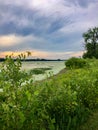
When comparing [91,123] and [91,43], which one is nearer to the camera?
[91,123]

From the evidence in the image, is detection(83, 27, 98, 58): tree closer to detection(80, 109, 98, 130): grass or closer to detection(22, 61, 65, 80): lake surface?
detection(22, 61, 65, 80): lake surface

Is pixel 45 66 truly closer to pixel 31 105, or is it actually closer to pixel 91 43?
pixel 91 43

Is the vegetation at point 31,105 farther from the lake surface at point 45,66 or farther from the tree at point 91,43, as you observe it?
the tree at point 91,43

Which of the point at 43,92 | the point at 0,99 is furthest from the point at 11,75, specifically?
the point at 43,92

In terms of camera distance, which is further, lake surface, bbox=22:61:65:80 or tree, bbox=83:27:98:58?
tree, bbox=83:27:98:58

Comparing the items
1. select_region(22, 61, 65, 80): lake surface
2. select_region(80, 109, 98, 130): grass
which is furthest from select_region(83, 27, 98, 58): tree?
select_region(80, 109, 98, 130): grass

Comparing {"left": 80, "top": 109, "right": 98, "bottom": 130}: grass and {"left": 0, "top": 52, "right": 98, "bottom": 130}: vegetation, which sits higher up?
{"left": 0, "top": 52, "right": 98, "bottom": 130}: vegetation

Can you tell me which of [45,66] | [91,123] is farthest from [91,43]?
[91,123]

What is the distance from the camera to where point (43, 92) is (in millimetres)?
8016

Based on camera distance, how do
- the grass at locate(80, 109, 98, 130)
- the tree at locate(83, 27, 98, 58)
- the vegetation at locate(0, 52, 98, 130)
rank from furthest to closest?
the tree at locate(83, 27, 98, 58) < the grass at locate(80, 109, 98, 130) < the vegetation at locate(0, 52, 98, 130)

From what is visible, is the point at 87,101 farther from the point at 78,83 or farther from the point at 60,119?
the point at 60,119

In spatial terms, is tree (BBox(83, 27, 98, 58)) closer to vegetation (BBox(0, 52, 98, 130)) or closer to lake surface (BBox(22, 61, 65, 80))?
lake surface (BBox(22, 61, 65, 80))

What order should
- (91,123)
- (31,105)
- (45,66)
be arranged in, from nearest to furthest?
(31,105) → (91,123) → (45,66)

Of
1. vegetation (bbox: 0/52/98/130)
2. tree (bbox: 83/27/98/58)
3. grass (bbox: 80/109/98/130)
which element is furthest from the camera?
tree (bbox: 83/27/98/58)
